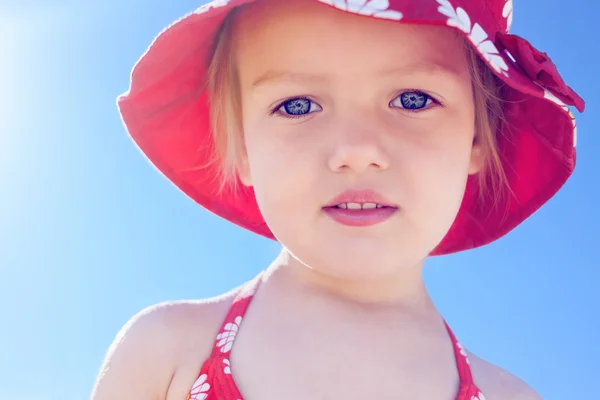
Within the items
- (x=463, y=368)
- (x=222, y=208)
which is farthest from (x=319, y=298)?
(x=222, y=208)

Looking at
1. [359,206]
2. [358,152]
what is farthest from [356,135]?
[359,206]

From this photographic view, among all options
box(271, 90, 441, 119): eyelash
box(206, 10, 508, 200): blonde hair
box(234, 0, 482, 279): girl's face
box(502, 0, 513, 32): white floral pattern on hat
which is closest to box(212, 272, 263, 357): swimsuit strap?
box(234, 0, 482, 279): girl's face

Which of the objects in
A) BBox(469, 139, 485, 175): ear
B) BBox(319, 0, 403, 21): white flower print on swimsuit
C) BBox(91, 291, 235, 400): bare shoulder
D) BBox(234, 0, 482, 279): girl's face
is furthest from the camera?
BBox(469, 139, 485, 175): ear

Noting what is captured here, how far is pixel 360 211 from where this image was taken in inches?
59.9

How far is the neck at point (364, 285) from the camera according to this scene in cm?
175

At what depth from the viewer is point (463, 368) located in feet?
5.65

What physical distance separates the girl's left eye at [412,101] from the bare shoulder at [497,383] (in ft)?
2.23

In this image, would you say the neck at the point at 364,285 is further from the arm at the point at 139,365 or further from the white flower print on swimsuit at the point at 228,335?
the arm at the point at 139,365

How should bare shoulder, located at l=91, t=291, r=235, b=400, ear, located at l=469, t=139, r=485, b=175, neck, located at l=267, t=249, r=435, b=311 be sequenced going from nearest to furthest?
bare shoulder, located at l=91, t=291, r=235, b=400 < neck, located at l=267, t=249, r=435, b=311 < ear, located at l=469, t=139, r=485, b=175

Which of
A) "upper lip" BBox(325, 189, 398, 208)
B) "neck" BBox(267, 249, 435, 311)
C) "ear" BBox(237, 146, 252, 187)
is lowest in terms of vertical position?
"neck" BBox(267, 249, 435, 311)

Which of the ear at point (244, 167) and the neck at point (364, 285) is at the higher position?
the ear at point (244, 167)

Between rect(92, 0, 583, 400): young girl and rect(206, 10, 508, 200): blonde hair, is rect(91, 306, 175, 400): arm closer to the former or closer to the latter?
rect(92, 0, 583, 400): young girl

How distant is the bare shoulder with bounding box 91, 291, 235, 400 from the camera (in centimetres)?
163

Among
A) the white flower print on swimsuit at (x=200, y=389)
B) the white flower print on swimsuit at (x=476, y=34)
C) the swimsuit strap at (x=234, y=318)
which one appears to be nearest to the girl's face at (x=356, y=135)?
the white flower print on swimsuit at (x=476, y=34)
